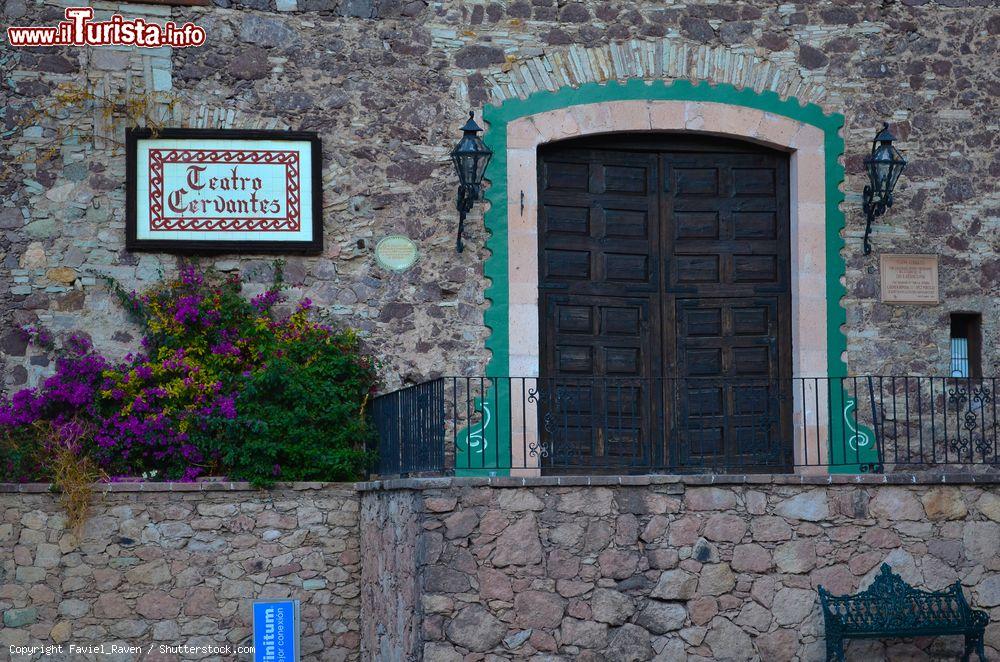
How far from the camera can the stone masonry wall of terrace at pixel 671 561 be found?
28.2 ft

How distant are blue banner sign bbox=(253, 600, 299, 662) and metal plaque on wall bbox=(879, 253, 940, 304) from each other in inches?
212

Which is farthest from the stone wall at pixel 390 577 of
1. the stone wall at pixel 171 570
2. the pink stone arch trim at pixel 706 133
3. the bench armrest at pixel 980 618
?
the bench armrest at pixel 980 618

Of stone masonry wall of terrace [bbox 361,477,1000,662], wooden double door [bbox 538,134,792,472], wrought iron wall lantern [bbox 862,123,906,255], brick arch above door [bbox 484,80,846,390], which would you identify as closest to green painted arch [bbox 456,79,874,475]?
brick arch above door [bbox 484,80,846,390]

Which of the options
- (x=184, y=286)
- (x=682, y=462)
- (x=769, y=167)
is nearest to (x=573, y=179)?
(x=769, y=167)

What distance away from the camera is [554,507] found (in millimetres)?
8742

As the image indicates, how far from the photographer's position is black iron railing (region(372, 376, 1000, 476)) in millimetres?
10883

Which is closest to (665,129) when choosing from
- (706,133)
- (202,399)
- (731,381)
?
(706,133)

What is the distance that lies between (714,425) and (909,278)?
198 centimetres

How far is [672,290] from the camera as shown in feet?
38.0

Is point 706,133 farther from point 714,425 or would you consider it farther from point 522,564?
point 522,564

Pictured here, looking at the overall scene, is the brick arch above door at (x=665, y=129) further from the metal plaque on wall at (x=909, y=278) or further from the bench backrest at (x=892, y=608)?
the bench backrest at (x=892, y=608)

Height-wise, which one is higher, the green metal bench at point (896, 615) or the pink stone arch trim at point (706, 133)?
A: the pink stone arch trim at point (706, 133)

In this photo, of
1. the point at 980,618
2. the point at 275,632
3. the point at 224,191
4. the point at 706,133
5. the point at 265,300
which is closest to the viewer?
the point at 980,618

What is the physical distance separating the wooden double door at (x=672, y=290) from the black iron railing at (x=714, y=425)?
0.06 ft
